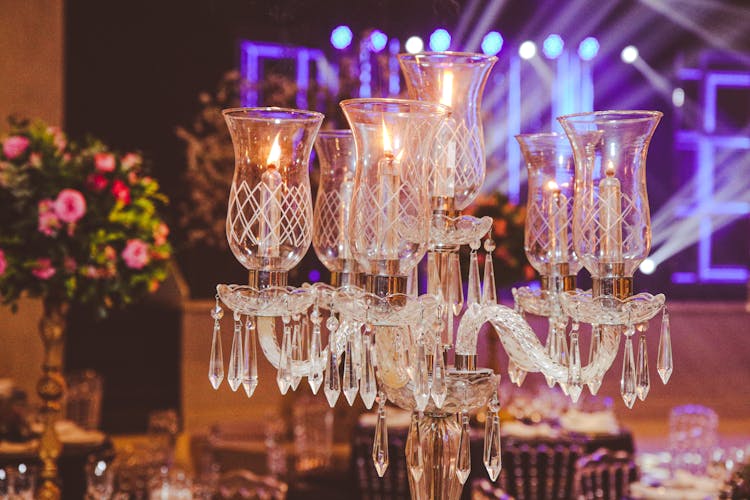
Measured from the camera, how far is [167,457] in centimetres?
559

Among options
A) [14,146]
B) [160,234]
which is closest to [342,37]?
[160,234]

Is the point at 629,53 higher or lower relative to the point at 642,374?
higher

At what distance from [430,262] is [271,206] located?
0.37 m

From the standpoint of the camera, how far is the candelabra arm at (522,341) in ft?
5.99

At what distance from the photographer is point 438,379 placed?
175 centimetres

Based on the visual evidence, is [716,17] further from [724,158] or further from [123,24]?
[123,24]

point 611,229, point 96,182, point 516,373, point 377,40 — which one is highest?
point 377,40

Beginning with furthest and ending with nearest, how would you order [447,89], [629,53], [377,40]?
[629,53] → [377,40] → [447,89]

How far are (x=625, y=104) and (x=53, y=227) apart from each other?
7.35 meters

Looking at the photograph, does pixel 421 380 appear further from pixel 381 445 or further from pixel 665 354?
pixel 665 354

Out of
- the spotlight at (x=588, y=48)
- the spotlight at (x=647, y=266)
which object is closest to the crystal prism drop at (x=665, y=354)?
the spotlight at (x=647, y=266)

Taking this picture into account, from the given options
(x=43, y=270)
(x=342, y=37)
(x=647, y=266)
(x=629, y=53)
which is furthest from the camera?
(x=629, y=53)

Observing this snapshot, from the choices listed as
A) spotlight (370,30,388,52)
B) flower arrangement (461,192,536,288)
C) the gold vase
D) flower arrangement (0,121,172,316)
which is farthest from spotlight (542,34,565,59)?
the gold vase

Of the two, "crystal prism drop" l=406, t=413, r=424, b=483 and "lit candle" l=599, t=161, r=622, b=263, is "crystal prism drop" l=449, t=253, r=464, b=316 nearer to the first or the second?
"crystal prism drop" l=406, t=413, r=424, b=483
